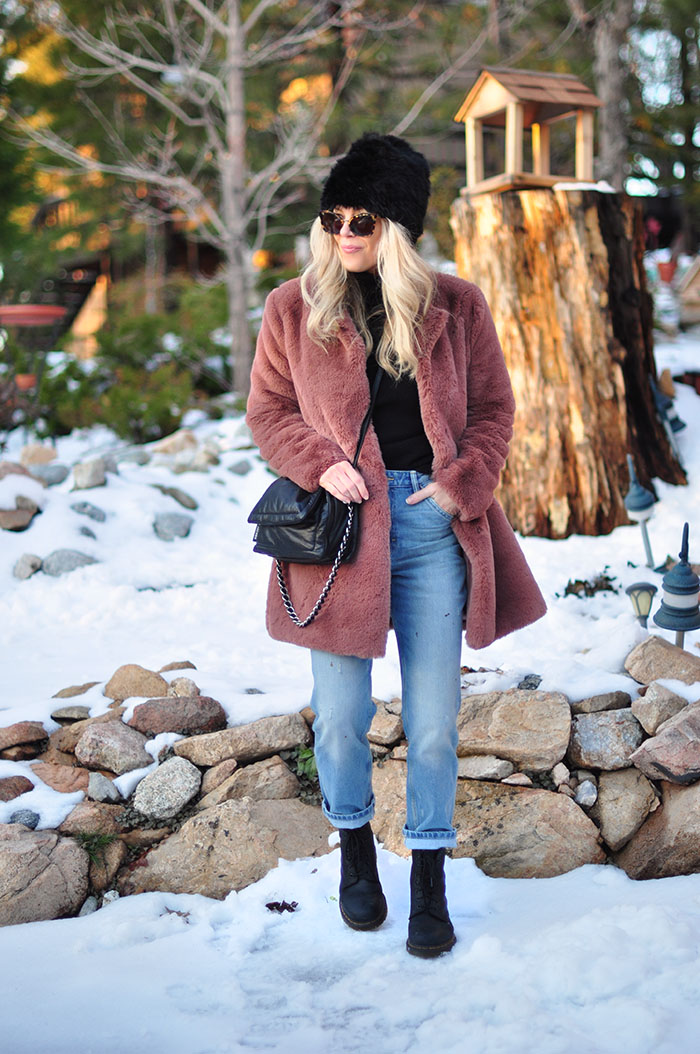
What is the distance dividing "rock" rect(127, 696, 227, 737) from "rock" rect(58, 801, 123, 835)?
375 millimetres

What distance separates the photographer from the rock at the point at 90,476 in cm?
586

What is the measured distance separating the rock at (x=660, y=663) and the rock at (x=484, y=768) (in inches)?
23.9

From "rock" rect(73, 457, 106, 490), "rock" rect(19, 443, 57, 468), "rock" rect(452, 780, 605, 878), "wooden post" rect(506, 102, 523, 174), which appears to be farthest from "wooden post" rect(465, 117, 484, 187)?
"rock" rect(452, 780, 605, 878)

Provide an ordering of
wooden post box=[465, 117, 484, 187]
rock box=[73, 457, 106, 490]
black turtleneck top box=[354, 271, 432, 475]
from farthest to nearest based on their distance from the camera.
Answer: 1. rock box=[73, 457, 106, 490]
2. wooden post box=[465, 117, 484, 187]
3. black turtleneck top box=[354, 271, 432, 475]

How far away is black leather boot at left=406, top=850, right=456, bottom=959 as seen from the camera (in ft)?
7.59

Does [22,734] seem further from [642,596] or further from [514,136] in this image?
[514,136]

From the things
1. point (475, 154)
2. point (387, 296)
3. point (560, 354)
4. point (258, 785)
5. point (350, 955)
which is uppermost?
point (475, 154)

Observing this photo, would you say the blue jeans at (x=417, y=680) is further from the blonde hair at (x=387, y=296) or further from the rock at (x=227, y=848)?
the rock at (x=227, y=848)

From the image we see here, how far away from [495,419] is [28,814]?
193cm

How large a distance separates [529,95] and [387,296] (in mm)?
3338

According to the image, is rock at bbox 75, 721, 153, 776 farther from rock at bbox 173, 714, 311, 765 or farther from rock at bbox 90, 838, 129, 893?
rock at bbox 90, 838, 129, 893

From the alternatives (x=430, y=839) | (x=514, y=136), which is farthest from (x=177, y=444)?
(x=430, y=839)

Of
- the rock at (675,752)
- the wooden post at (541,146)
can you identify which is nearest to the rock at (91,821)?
the rock at (675,752)

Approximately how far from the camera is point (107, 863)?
9.30 feet
